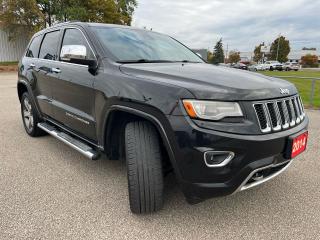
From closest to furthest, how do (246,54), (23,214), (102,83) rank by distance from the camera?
(23,214)
(102,83)
(246,54)

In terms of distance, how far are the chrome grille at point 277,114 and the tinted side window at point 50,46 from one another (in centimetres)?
283

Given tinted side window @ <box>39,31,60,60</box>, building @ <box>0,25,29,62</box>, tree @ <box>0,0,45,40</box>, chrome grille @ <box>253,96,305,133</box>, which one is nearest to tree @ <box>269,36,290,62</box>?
building @ <box>0,25,29,62</box>

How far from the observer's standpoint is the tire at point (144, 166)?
7.93 ft

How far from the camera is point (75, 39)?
11.3 feet

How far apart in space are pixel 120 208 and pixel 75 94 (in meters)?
1.38

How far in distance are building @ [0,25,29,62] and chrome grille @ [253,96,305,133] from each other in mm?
32853

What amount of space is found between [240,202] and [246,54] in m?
125

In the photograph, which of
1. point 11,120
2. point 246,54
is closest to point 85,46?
point 11,120

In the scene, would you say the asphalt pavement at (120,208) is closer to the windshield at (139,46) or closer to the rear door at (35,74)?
the rear door at (35,74)

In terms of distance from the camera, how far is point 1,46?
31.2 meters

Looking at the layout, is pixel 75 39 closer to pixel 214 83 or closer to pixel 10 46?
pixel 214 83

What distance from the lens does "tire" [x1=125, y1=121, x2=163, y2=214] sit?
2.42 m

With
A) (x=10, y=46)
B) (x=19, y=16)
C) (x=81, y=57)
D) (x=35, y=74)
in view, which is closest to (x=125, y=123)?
(x=81, y=57)

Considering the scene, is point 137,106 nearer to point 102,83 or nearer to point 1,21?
point 102,83
